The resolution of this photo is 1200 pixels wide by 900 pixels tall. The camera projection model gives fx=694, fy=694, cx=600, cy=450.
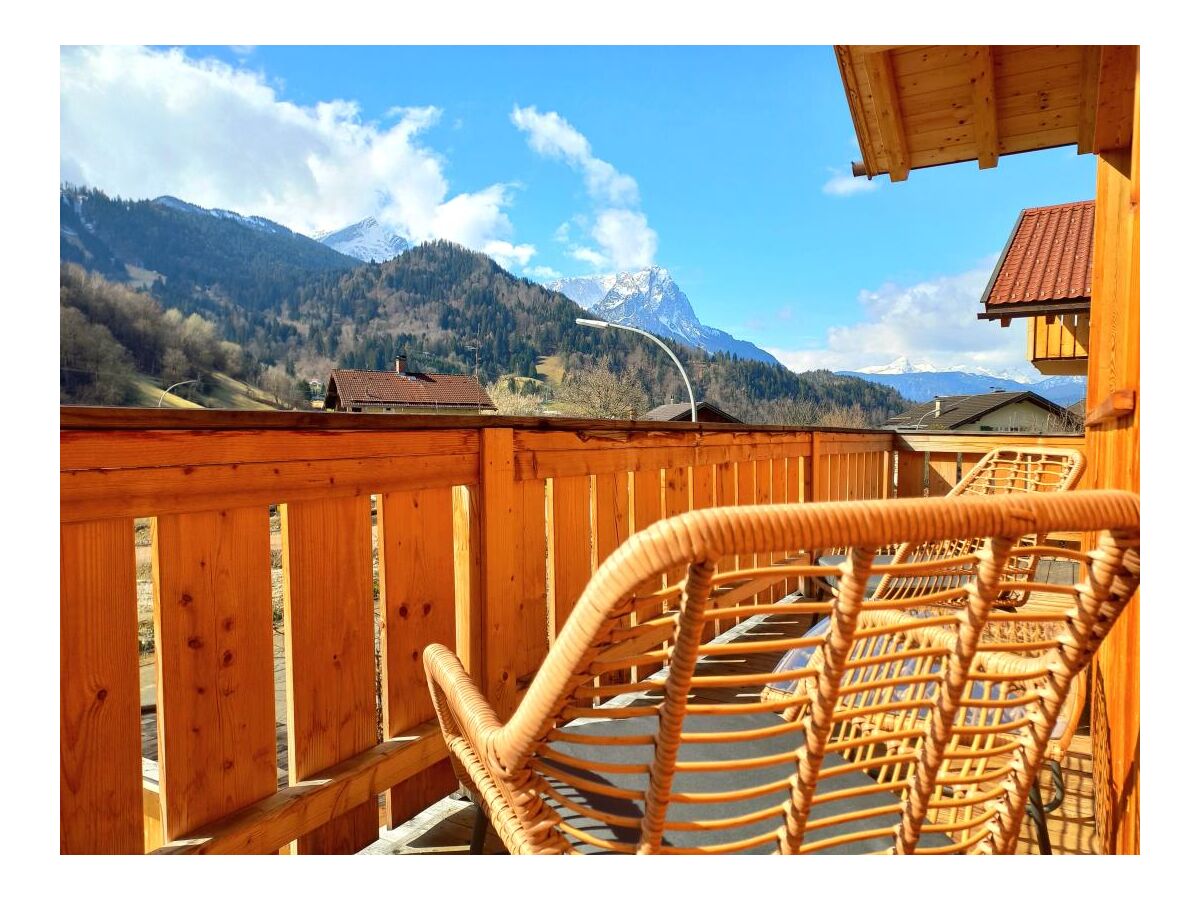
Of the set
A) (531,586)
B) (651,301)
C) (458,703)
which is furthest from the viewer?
(651,301)

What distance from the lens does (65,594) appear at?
979 millimetres

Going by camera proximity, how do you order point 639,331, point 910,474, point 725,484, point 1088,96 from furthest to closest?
1. point 639,331
2. point 910,474
3. point 725,484
4. point 1088,96

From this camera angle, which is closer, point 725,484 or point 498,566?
point 498,566

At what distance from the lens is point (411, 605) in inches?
60.0

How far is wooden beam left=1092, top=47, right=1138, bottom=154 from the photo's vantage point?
1.45m

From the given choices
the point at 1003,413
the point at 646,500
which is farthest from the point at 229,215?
the point at 646,500

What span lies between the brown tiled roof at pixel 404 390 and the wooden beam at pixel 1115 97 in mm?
37838

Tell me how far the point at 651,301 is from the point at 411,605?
110 metres

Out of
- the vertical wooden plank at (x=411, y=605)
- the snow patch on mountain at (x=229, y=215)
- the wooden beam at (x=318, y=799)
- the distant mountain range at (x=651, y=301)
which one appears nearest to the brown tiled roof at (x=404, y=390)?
the vertical wooden plank at (x=411, y=605)

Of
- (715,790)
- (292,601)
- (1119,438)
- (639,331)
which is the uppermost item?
(639,331)

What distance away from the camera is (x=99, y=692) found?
102 cm

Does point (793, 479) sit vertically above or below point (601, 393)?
below

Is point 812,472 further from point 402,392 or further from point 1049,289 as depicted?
point 402,392
